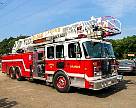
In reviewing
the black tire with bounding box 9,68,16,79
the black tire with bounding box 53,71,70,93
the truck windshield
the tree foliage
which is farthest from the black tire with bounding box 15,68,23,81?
the truck windshield

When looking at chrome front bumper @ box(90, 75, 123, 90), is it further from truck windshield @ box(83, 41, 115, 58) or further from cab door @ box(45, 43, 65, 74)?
cab door @ box(45, 43, 65, 74)

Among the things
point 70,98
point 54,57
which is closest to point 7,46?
point 54,57

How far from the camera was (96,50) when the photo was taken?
1206cm

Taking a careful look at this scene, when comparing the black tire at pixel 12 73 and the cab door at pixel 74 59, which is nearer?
the cab door at pixel 74 59

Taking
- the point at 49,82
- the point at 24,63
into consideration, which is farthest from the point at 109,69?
the point at 24,63

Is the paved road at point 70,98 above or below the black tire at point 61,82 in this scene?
below

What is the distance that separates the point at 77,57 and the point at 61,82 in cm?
169

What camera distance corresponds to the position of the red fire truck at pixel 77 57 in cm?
1152

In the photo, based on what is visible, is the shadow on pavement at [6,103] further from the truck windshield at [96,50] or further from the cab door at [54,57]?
the truck windshield at [96,50]

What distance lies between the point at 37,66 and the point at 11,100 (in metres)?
4.28

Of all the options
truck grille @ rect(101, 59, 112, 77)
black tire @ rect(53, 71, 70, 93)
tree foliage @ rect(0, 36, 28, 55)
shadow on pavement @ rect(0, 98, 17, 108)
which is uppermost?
tree foliage @ rect(0, 36, 28, 55)

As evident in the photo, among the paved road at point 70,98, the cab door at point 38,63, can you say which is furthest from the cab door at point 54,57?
the paved road at point 70,98

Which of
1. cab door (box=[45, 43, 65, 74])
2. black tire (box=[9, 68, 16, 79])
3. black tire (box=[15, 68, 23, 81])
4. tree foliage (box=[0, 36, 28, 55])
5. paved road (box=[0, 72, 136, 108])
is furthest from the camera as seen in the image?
tree foliage (box=[0, 36, 28, 55])

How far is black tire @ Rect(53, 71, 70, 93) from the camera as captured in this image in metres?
12.5
